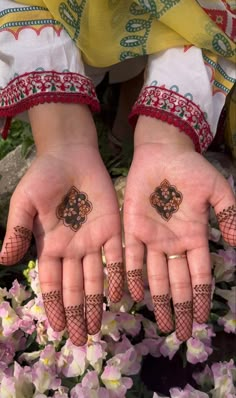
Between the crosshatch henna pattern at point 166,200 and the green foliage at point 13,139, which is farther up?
the crosshatch henna pattern at point 166,200

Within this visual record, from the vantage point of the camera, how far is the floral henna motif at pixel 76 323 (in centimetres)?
117

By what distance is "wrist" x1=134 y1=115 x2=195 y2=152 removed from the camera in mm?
1325

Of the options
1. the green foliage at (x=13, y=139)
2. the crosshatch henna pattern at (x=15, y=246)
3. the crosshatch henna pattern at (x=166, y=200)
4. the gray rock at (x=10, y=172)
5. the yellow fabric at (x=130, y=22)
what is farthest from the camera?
the green foliage at (x=13, y=139)

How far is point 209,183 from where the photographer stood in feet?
4.02

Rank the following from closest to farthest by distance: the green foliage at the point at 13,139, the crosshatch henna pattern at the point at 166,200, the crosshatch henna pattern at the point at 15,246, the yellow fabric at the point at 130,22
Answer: the crosshatch henna pattern at the point at 15,246
the crosshatch henna pattern at the point at 166,200
the yellow fabric at the point at 130,22
the green foliage at the point at 13,139

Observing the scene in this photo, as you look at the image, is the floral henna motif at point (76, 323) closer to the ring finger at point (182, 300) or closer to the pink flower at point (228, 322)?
the ring finger at point (182, 300)

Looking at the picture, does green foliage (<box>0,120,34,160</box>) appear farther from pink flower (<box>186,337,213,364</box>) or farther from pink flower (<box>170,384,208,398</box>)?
pink flower (<box>170,384,208,398</box>)

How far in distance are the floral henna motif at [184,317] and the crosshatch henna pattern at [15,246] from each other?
327mm

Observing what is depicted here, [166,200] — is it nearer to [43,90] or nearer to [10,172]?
[43,90]

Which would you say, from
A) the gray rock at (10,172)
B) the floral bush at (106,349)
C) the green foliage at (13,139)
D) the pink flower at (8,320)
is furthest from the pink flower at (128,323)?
the green foliage at (13,139)

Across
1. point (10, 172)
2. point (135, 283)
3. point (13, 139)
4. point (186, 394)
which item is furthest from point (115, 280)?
point (13, 139)

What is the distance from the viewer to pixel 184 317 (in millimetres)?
1200

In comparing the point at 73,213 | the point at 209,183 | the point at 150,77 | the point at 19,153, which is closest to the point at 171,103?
the point at 150,77

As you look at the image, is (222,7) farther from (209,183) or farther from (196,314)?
(196,314)
